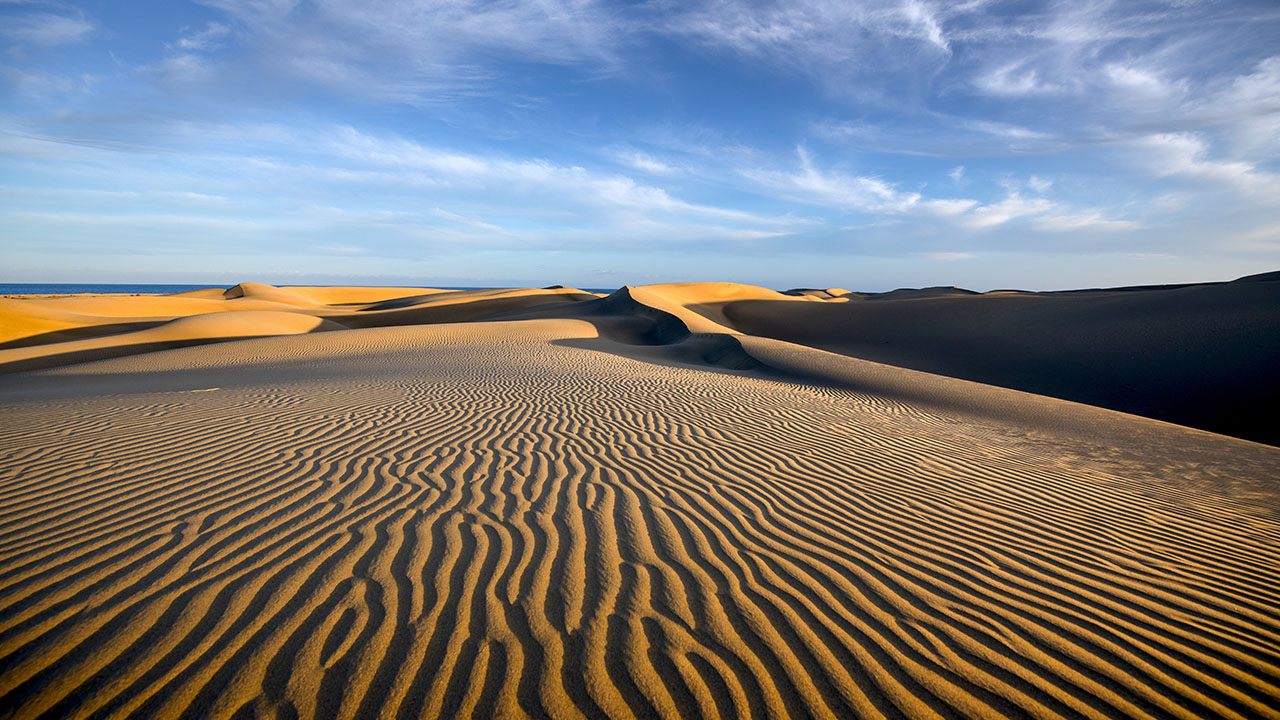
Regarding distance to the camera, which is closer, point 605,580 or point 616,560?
point 605,580

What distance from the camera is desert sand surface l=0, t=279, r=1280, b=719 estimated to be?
7.80 feet

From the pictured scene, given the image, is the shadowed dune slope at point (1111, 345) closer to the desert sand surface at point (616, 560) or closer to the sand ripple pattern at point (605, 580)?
the desert sand surface at point (616, 560)

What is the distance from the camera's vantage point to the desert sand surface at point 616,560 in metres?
2.38

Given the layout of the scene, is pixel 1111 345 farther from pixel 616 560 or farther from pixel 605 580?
pixel 605 580

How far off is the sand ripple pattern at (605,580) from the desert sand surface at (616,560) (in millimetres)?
19

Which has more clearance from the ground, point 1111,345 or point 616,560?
point 1111,345

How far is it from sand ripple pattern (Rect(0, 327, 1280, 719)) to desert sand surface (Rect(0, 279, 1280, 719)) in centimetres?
2

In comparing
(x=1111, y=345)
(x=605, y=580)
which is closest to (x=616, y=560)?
(x=605, y=580)

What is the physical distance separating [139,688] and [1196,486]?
29.0ft

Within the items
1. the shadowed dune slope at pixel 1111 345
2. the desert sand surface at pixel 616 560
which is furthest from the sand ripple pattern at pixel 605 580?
the shadowed dune slope at pixel 1111 345

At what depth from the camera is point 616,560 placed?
3.47m

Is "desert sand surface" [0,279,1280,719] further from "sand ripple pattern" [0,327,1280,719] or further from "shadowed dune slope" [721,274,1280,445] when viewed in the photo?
"shadowed dune slope" [721,274,1280,445]

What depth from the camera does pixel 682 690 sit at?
237 centimetres

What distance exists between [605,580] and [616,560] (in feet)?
0.83
